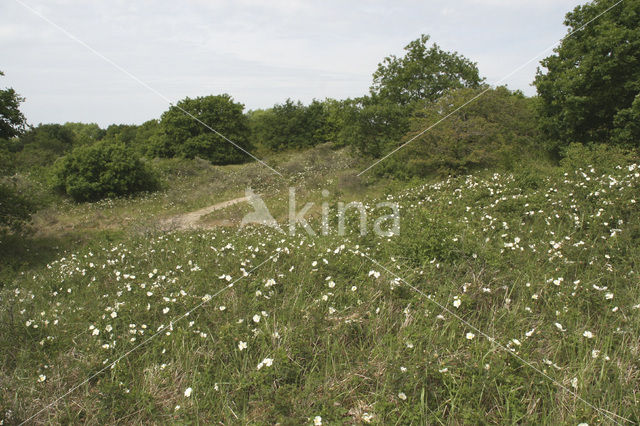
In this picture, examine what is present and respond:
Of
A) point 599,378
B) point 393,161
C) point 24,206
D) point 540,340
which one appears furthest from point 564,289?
point 24,206

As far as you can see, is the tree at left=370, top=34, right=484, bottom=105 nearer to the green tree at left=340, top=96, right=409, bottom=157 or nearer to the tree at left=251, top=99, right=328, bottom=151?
the green tree at left=340, top=96, right=409, bottom=157

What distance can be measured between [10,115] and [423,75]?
48.7 ft

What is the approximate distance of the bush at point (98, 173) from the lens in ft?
57.4

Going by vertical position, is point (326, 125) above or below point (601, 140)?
above

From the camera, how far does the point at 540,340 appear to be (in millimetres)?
2895

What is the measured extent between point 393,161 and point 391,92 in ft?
17.6

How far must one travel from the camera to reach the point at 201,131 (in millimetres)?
27781

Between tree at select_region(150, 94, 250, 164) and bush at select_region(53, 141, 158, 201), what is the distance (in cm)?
842

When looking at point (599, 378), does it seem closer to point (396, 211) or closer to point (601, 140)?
point (396, 211)

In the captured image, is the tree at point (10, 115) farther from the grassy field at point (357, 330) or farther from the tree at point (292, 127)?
the tree at point (292, 127)
